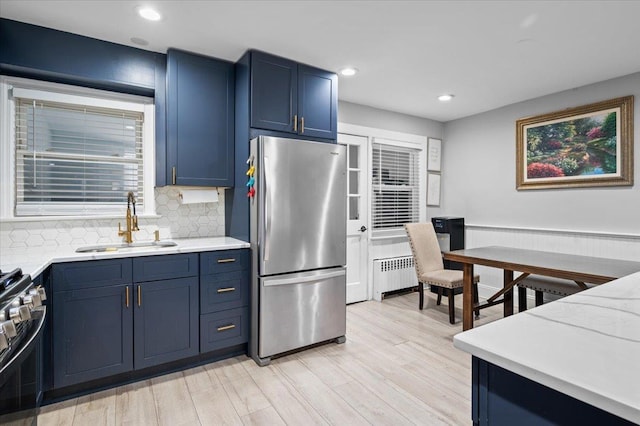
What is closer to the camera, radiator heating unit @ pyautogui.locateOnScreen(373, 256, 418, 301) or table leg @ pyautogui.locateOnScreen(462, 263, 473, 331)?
table leg @ pyautogui.locateOnScreen(462, 263, 473, 331)

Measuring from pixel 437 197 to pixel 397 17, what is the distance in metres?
3.19

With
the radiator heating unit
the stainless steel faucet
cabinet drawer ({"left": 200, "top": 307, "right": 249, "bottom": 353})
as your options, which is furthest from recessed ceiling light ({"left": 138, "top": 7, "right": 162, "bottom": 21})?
Result: the radiator heating unit

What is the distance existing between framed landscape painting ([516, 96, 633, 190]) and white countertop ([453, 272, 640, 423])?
3.03m

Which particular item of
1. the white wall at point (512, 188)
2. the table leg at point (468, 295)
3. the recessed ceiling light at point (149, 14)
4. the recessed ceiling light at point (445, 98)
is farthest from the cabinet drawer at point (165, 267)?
the white wall at point (512, 188)

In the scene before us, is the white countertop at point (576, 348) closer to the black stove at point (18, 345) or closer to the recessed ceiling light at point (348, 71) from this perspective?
the black stove at point (18, 345)

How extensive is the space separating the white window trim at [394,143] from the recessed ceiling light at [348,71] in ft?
2.66

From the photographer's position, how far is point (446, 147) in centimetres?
503

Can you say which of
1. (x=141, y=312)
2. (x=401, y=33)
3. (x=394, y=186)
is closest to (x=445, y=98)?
(x=394, y=186)

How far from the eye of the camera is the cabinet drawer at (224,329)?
8.57 ft

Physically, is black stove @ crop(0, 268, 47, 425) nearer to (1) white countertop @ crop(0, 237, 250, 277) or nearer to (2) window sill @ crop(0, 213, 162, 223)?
(1) white countertop @ crop(0, 237, 250, 277)

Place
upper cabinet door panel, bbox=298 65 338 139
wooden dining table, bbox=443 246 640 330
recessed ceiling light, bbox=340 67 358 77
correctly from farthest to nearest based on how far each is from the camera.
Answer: recessed ceiling light, bbox=340 67 358 77 → upper cabinet door panel, bbox=298 65 338 139 → wooden dining table, bbox=443 246 640 330

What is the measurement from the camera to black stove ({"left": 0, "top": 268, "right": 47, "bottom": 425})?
3.76 ft

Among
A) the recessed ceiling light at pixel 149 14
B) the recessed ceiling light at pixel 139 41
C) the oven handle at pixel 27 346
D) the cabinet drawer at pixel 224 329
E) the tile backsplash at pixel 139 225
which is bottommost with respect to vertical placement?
the cabinet drawer at pixel 224 329

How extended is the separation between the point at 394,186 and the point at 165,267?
310cm
